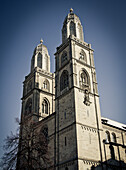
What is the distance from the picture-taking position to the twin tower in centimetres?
3153

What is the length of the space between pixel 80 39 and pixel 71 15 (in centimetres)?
717

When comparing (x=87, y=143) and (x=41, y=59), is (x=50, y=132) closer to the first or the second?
(x=87, y=143)

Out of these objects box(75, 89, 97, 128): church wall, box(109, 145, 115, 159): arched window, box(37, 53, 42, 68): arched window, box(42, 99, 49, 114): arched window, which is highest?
box(37, 53, 42, 68): arched window

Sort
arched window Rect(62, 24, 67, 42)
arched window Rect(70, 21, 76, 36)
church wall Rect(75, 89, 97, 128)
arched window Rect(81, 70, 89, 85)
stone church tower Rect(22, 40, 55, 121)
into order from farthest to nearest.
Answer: stone church tower Rect(22, 40, 55, 121), arched window Rect(62, 24, 67, 42), arched window Rect(70, 21, 76, 36), arched window Rect(81, 70, 89, 85), church wall Rect(75, 89, 97, 128)

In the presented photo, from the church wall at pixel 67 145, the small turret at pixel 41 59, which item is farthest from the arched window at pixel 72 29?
the church wall at pixel 67 145

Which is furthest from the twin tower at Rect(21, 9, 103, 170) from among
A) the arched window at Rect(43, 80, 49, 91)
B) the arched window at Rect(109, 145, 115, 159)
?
the arched window at Rect(109, 145, 115, 159)

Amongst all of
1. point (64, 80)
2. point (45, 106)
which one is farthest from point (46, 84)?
point (64, 80)

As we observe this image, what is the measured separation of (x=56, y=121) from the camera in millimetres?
36812

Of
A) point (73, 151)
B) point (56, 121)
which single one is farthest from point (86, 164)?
point (56, 121)

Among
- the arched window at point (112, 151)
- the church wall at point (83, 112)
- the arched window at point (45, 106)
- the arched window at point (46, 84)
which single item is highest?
the arched window at point (46, 84)

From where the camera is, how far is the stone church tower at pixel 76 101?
103ft

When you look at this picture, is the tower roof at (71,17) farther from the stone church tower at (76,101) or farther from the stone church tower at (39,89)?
the stone church tower at (39,89)

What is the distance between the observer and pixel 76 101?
34594 millimetres

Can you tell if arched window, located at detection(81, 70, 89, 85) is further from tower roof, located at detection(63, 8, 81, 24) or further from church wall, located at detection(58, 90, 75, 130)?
tower roof, located at detection(63, 8, 81, 24)
